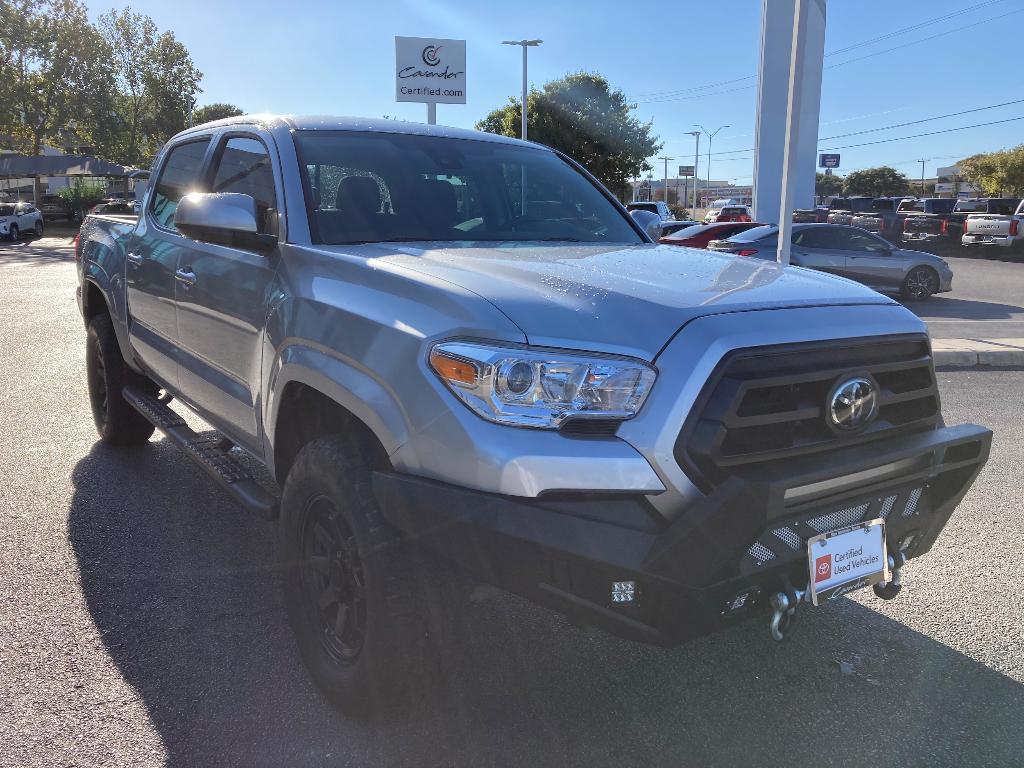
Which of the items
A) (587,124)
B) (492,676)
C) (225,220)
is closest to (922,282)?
(492,676)

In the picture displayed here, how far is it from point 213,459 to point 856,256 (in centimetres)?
1410

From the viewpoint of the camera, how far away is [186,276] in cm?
388

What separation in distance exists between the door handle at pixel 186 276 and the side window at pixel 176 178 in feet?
1.48

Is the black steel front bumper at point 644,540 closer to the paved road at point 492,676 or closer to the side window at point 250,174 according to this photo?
the paved road at point 492,676

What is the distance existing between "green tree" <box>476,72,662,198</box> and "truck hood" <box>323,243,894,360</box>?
42976mm

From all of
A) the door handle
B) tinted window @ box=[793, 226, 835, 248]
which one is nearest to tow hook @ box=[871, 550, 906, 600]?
the door handle

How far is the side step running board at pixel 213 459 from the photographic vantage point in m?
3.29

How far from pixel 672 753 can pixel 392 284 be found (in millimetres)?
1620

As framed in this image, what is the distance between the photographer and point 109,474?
5238 millimetres

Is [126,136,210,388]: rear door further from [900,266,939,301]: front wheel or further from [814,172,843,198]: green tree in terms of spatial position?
[814,172,843,198]: green tree

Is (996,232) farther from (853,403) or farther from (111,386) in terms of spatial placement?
(853,403)

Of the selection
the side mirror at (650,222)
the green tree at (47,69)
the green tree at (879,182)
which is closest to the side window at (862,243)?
the side mirror at (650,222)

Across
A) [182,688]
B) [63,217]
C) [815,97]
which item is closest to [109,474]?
[182,688]

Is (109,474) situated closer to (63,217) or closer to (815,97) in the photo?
(815,97)
